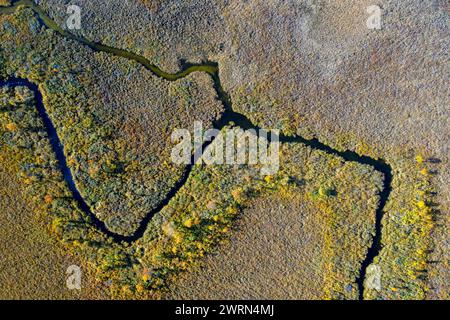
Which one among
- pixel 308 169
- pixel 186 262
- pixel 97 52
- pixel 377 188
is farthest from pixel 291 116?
pixel 97 52

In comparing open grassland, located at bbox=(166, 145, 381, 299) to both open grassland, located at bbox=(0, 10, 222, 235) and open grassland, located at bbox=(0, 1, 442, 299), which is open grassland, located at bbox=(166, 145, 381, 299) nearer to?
open grassland, located at bbox=(0, 1, 442, 299)

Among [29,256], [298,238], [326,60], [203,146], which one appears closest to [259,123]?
[203,146]

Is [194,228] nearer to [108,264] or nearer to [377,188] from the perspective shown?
[108,264]

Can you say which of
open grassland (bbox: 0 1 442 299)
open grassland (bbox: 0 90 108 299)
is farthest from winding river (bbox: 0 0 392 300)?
open grassland (bbox: 0 90 108 299)

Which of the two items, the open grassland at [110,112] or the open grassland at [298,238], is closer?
the open grassland at [298,238]

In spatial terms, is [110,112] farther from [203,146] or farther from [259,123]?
[259,123]

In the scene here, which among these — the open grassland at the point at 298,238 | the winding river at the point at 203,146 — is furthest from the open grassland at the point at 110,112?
the open grassland at the point at 298,238

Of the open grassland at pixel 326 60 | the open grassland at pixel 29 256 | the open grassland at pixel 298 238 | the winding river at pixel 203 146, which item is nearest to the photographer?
the open grassland at pixel 29 256

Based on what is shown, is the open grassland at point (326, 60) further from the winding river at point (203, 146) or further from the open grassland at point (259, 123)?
the winding river at point (203, 146)
